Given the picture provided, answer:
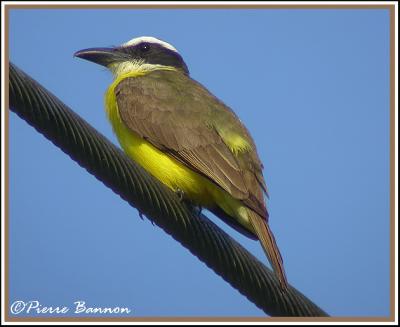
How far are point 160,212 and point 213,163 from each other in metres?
1.40

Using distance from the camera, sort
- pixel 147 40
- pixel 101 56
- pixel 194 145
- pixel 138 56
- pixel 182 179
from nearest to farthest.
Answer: pixel 182 179, pixel 194 145, pixel 101 56, pixel 138 56, pixel 147 40

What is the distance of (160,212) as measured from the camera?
186 inches

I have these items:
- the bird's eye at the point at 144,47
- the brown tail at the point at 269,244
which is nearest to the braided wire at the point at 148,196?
the brown tail at the point at 269,244

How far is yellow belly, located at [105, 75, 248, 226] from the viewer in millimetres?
6070

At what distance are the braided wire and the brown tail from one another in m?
0.15

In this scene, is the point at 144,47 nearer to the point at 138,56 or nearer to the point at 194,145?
the point at 138,56

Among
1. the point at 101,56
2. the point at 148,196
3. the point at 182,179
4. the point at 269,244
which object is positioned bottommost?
the point at 269,244

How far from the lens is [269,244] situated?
5.46 meters

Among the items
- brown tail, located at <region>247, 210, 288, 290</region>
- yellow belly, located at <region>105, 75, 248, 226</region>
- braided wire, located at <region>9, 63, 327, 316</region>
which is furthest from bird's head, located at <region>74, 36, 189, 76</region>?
braided wire, located at <region>9, 63, 327, 316</region>

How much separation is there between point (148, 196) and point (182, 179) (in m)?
1.49

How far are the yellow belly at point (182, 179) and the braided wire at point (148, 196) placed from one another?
0.97 metres

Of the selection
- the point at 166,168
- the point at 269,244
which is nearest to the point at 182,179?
the point at 166,168

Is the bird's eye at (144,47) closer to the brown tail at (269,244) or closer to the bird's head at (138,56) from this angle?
the bird's head at (138,56)

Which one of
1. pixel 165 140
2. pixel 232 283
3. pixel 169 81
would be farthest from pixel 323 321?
pixel 169 81
